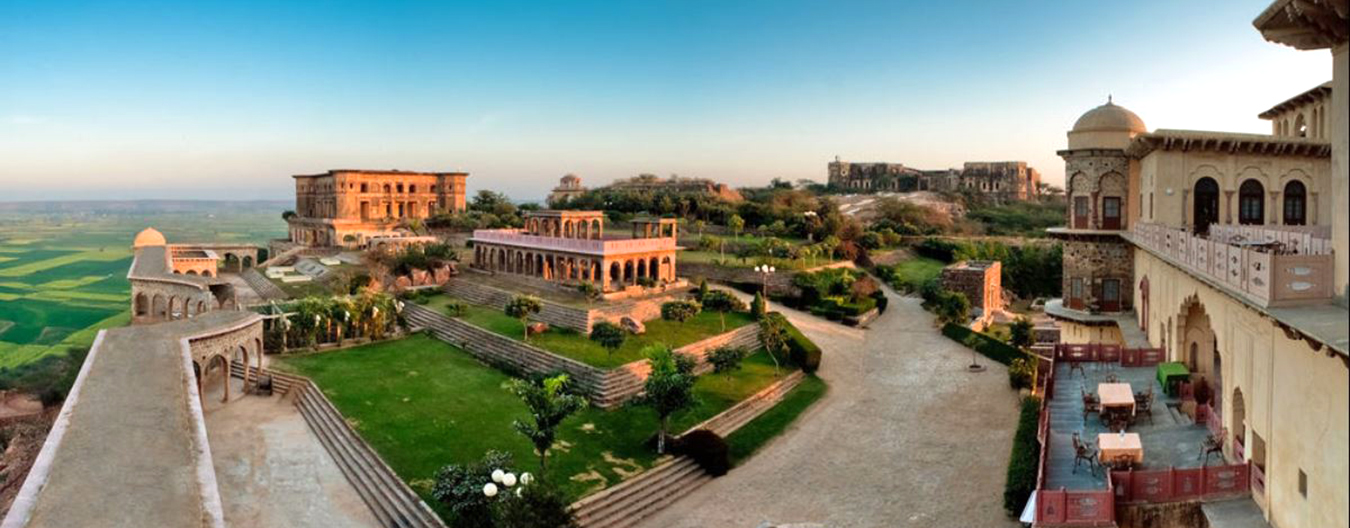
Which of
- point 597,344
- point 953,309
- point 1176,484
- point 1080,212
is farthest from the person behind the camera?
point 953,309

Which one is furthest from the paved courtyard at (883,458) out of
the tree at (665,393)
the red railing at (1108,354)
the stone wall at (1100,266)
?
the stone wall at (1100,266)

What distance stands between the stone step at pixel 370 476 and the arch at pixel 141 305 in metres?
19.3

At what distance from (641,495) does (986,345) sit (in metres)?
18.2

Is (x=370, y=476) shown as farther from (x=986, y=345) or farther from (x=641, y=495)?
(x=986, y=345)

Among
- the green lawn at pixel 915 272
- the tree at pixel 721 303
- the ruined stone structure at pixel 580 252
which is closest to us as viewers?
the tree at pixel 721 303

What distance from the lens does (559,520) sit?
13172 millimetres

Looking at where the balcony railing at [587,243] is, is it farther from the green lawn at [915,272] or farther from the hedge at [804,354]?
the green lawn at [915,272]

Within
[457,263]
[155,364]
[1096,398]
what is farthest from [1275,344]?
[457,263]

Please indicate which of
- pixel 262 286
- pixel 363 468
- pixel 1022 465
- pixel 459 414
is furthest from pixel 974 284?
pixel 262 286

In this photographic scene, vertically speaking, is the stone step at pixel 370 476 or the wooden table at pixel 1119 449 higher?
the wooden table at pixel 1119 449

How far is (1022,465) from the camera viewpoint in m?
17.2

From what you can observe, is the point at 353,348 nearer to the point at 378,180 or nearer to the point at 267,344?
the point at 267,344

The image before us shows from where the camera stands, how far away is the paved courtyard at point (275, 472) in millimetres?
15555

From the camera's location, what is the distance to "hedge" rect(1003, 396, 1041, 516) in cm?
1588
